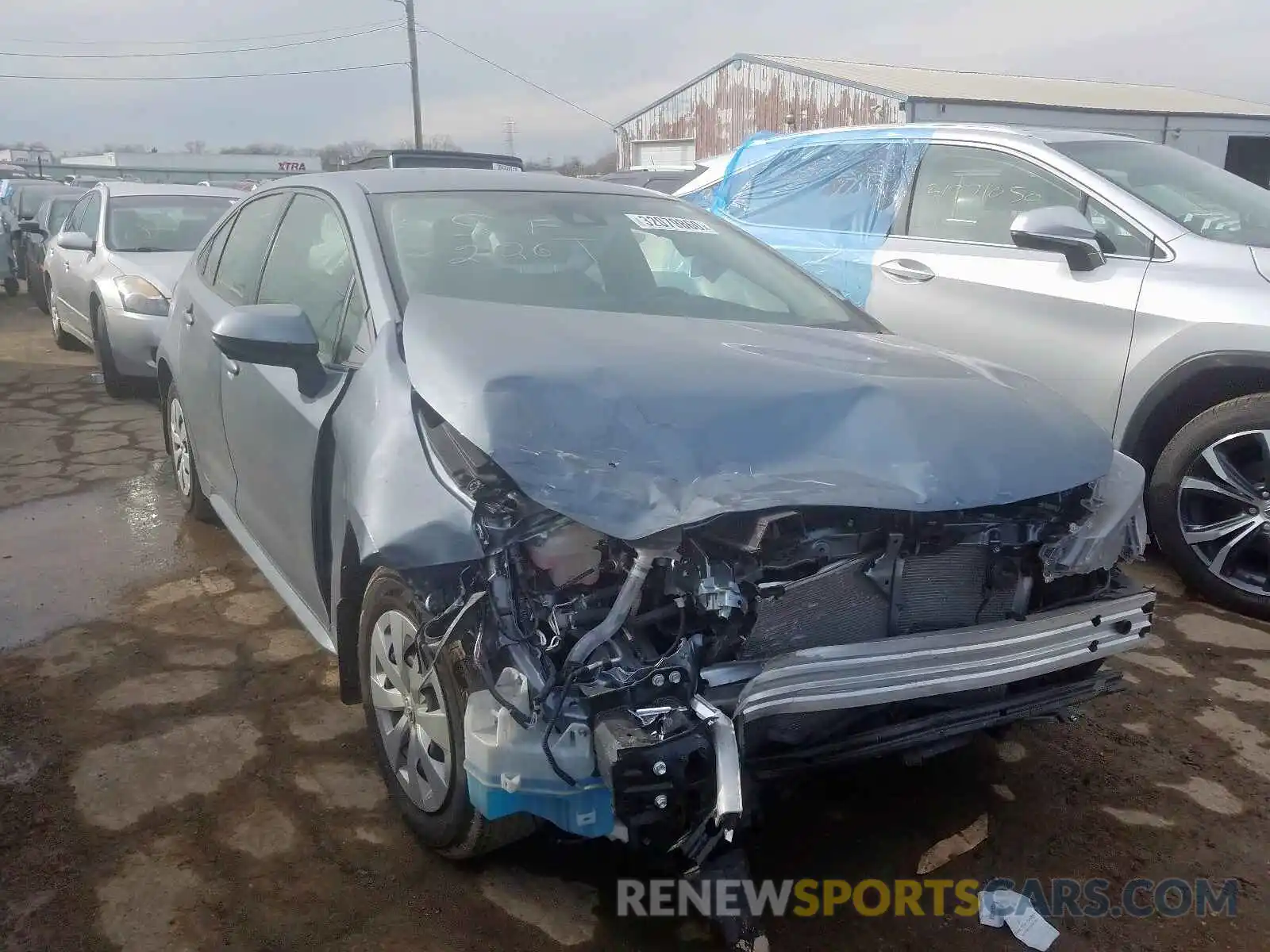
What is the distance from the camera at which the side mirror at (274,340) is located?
2.77 m

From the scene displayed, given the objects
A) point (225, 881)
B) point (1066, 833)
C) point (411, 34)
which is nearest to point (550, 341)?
point (225, 881)

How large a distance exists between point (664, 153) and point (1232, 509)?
949 inches

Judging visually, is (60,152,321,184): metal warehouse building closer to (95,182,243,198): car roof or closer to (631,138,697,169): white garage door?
(631,138,697,169): white garage door

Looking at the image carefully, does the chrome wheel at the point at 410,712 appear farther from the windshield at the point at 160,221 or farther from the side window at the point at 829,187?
the windshield at the point at 160,221

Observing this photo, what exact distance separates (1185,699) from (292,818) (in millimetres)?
2825

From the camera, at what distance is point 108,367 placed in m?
7.66

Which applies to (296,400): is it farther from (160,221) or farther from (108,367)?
(160,221)

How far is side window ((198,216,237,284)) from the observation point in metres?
4.25

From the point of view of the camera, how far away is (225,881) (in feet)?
8.01

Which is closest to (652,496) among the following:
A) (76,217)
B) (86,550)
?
(86,550)

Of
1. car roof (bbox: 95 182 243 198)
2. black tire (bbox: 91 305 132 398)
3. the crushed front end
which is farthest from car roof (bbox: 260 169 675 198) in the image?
car roof (bbox: 95 182 243 198)

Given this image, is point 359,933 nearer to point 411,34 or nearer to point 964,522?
point 964,522

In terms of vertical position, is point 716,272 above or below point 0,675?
above

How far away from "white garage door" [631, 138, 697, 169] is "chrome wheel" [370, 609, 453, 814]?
23819mm
